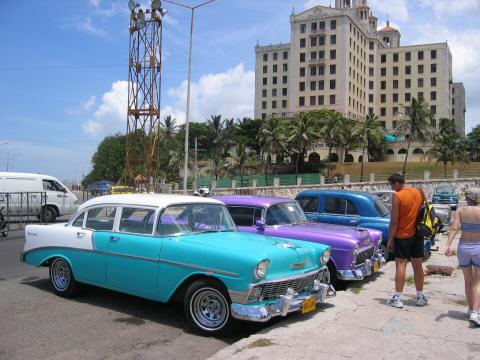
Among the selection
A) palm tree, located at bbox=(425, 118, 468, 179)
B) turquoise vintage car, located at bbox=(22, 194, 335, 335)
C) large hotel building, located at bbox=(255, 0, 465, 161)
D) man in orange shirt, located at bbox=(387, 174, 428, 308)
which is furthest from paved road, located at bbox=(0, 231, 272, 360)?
large hotel building, located at bbox=(255, 0, 465, 161)

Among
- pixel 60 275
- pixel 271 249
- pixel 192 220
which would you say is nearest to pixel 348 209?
pixel 192 220

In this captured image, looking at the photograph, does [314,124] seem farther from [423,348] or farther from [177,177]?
[423,348]

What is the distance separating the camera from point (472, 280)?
5902mm

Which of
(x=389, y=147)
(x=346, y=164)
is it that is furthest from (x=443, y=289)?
(x=389, y=147)

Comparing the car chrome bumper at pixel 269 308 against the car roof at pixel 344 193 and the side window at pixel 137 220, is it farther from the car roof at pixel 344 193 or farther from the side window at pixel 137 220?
the car roof at pixel 344 193

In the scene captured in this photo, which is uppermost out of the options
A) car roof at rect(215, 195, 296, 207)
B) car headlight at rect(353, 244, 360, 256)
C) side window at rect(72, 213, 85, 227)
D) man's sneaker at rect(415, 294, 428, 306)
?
car roof at rect(215, 195, 296, 207)

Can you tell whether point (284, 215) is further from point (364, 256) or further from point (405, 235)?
point (405, 235)

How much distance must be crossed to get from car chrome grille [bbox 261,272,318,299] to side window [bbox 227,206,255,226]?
96.9 inches

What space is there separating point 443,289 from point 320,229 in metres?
2.20

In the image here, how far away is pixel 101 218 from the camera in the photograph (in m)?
6.94

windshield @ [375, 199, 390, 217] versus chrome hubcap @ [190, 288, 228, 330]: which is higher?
windshield @ [375, 199, 390, 217]

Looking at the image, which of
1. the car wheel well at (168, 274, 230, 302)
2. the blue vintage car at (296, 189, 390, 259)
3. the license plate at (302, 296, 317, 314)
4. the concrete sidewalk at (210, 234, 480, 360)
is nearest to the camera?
the concrete sidewalk at (210, 234, 480, 360)

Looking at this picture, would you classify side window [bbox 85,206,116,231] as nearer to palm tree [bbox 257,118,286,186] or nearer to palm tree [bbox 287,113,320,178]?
palm tree [bbox 287,113,320,178]

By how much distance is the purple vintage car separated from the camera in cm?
764
